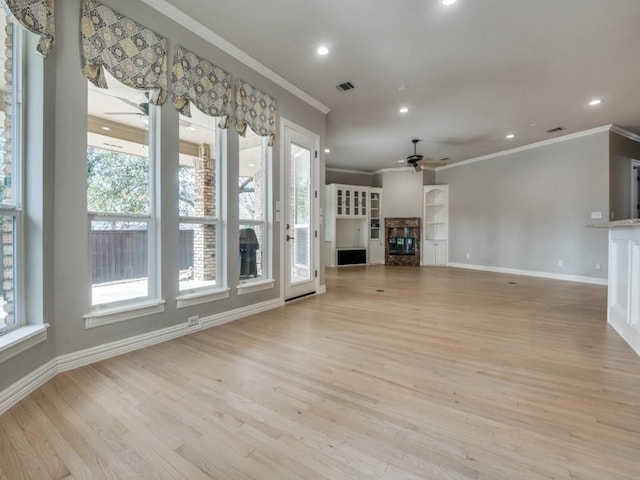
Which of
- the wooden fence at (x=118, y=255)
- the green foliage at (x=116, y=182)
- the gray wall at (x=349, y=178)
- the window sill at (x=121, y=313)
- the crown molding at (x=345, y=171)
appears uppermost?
the crown molding at (x=345, y=171)

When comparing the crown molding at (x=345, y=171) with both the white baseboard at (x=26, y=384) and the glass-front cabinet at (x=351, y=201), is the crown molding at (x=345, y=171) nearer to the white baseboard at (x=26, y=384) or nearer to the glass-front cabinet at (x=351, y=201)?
the glass-front cabinet at (x=351, y=201)

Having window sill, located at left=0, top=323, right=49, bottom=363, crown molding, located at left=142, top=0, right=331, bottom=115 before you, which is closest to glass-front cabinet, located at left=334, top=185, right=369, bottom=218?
crown molding, located at left=142, top=0, right=331, bottom=115

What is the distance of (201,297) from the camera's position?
117 inches

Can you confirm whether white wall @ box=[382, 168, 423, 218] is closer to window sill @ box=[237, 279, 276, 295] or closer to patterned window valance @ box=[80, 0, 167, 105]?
window sill @ box=[237, 279, 276, 295]

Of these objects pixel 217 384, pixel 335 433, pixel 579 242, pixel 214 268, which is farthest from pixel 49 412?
pixel 579 242

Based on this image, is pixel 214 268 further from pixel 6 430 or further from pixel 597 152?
pixel 597 152

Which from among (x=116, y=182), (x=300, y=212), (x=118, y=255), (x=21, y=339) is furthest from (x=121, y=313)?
(x=300, y=212)

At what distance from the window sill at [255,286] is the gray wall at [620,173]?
6292mm

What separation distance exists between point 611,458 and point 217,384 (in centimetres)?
198

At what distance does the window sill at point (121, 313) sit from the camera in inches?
87.9

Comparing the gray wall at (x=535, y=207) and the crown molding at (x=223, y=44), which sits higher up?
the crown molding at (x=223, y=44)

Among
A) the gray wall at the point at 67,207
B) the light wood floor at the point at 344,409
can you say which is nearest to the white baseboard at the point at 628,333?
the light wood floor at the point at 344,409

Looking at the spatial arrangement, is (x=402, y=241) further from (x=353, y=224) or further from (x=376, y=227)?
(x=353, y=224)

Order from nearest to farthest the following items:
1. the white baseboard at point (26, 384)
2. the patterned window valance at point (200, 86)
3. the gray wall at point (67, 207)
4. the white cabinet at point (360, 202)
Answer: the white baseboard at point (26, 384), the gray wall at point (67, 207), the patterned window valance at point (200, 86), the white cabinet at point (360, 202)
